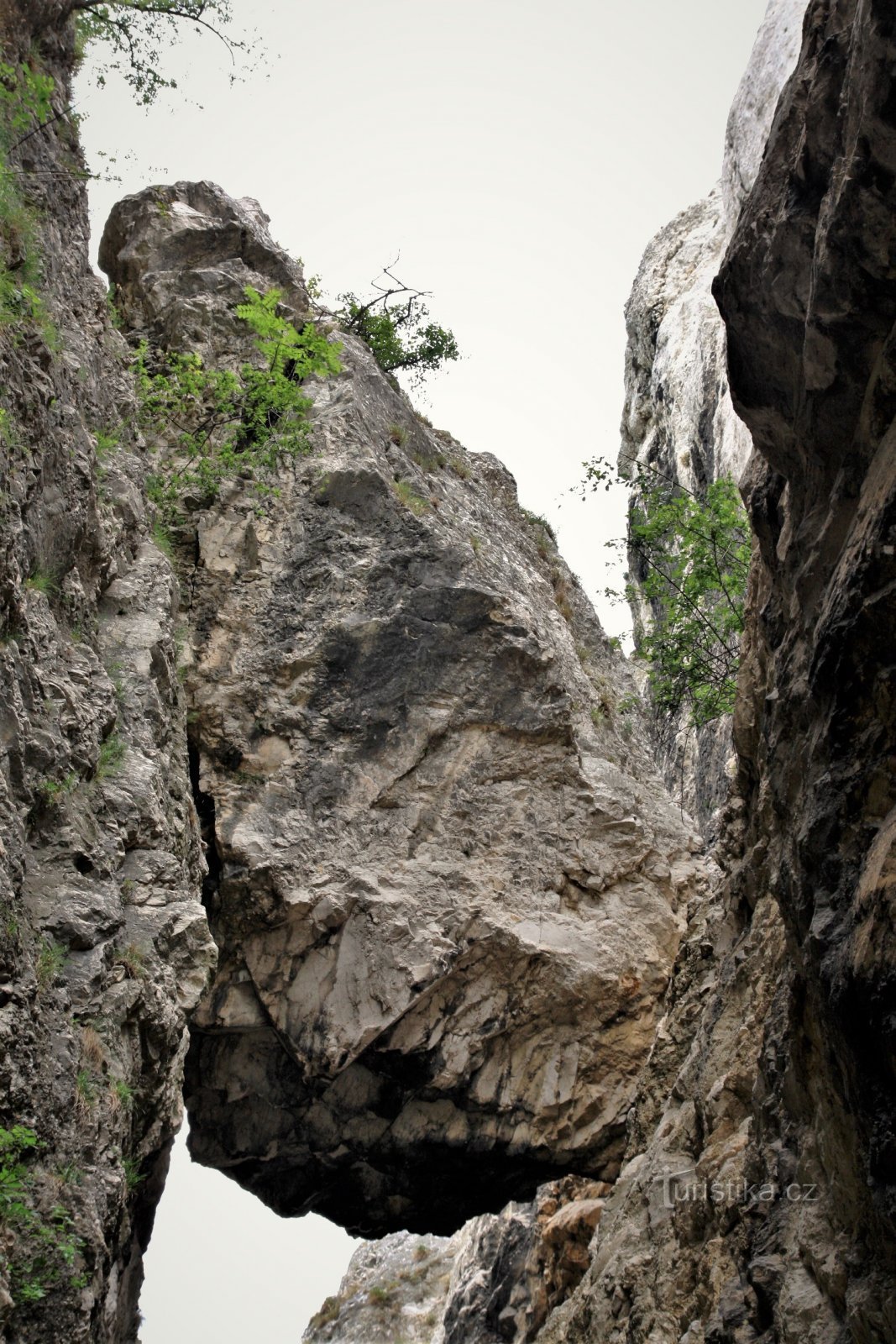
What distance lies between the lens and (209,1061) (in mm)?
11086

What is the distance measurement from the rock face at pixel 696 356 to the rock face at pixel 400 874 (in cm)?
406

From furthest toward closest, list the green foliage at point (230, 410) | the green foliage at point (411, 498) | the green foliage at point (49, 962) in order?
the green foliage at point (411, 498)
the green foliage at point (230, 410)
the green foliage at point (49, 962)

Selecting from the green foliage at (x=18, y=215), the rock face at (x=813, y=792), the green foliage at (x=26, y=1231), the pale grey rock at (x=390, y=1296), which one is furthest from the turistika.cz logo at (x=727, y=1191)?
the pale grey rock at (x=390, y=1296)

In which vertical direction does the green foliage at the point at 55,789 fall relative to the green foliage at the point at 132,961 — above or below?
above

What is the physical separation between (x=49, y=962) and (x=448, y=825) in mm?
5454

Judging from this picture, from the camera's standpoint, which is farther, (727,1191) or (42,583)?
(42,583)

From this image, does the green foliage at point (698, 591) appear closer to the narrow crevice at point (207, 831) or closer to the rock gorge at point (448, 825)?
the rock gorge at point (448, 825)

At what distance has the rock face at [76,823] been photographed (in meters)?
6.28

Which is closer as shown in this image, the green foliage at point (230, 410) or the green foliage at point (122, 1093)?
the green foliage at point (122, 1093)

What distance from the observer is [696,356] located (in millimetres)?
21531

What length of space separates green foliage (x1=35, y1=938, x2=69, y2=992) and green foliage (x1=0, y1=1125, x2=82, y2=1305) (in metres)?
0.94

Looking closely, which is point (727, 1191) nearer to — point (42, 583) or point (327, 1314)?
point (42, 583)

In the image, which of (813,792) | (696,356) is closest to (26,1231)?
(813,792)

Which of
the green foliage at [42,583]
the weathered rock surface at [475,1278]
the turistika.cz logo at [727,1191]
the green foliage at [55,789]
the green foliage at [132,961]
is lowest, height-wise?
the weathered rock surface at [475,1278]
